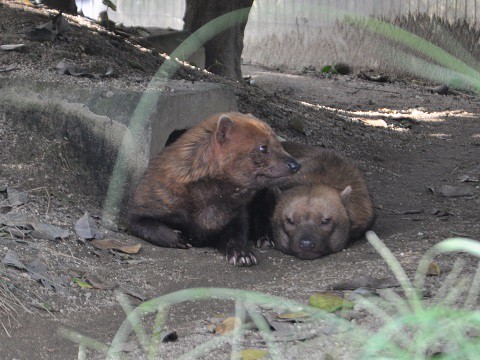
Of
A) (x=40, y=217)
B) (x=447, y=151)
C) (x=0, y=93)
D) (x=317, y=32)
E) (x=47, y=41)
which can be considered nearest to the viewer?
(x=40, y=217)

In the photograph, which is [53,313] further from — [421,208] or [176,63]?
[176,63]

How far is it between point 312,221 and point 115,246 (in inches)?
64.9

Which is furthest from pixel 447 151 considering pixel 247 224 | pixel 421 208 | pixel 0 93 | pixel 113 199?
pixel 0 93

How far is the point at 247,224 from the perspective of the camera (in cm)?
609

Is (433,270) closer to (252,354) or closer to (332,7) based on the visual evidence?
(252,354)

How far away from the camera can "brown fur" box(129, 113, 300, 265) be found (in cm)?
545

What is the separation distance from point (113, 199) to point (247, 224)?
103cm

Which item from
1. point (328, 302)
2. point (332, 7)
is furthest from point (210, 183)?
point (332, 7)

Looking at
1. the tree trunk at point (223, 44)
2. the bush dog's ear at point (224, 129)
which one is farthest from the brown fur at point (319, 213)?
the tree trunk at point (223, 44)

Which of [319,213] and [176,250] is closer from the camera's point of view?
[176,250]

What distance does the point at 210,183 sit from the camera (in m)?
5.62

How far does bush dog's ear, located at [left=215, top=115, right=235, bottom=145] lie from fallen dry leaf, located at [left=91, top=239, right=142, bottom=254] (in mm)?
918

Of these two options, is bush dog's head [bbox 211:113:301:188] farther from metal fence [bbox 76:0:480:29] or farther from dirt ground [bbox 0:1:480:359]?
metal fence [bbox 76:0:480:29]

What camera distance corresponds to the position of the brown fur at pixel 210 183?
17.9 feet
